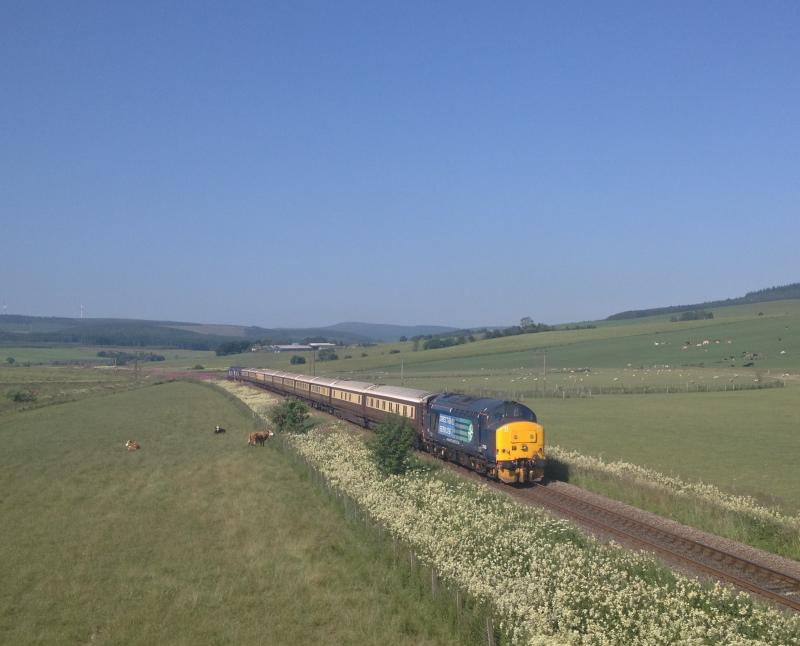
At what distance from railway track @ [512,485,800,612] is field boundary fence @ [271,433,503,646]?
707 centimetres

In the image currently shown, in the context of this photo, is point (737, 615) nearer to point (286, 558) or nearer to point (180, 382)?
point (286, 558)

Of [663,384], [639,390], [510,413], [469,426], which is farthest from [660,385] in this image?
[510,413]

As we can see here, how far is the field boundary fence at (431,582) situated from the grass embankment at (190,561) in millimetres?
282

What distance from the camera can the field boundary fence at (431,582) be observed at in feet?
53.3

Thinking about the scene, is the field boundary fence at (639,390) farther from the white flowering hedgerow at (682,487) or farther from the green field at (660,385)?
the white flowering hedgerow at (682,487)

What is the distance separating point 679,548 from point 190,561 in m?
15.4

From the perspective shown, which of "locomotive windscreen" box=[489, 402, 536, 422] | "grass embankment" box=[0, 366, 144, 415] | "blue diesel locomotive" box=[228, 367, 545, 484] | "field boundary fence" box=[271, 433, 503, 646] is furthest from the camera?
"grass embankment" box=[0, 366, 144, 415]

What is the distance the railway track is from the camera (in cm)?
1931

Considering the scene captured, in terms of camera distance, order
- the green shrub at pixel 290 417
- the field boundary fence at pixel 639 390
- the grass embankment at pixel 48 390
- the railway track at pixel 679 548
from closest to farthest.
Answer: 1. the railway track at pixel 679 548
2. the green shrub at pixel 290 417
3. the field boundary fence at pixel 639 390
4. the grass embankment at pixel 48 390

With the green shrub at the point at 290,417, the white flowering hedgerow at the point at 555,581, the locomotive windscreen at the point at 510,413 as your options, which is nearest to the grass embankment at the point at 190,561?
the white flowering hedgerow at the point at 555,581

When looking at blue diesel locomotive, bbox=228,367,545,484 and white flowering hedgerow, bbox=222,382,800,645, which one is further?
blue diesel locomotive, bbox=228,367,545,484

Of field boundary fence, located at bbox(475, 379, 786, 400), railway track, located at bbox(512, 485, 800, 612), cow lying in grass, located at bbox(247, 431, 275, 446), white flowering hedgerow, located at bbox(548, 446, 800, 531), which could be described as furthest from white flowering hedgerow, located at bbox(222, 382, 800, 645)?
field boundary fence, located at bbox(475, 379, 786, 400)

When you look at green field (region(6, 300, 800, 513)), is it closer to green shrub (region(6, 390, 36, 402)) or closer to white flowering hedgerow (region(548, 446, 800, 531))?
white flowering hedgerow (region(548, 446, 800, 531))

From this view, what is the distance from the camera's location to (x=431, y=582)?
63.1 feet
